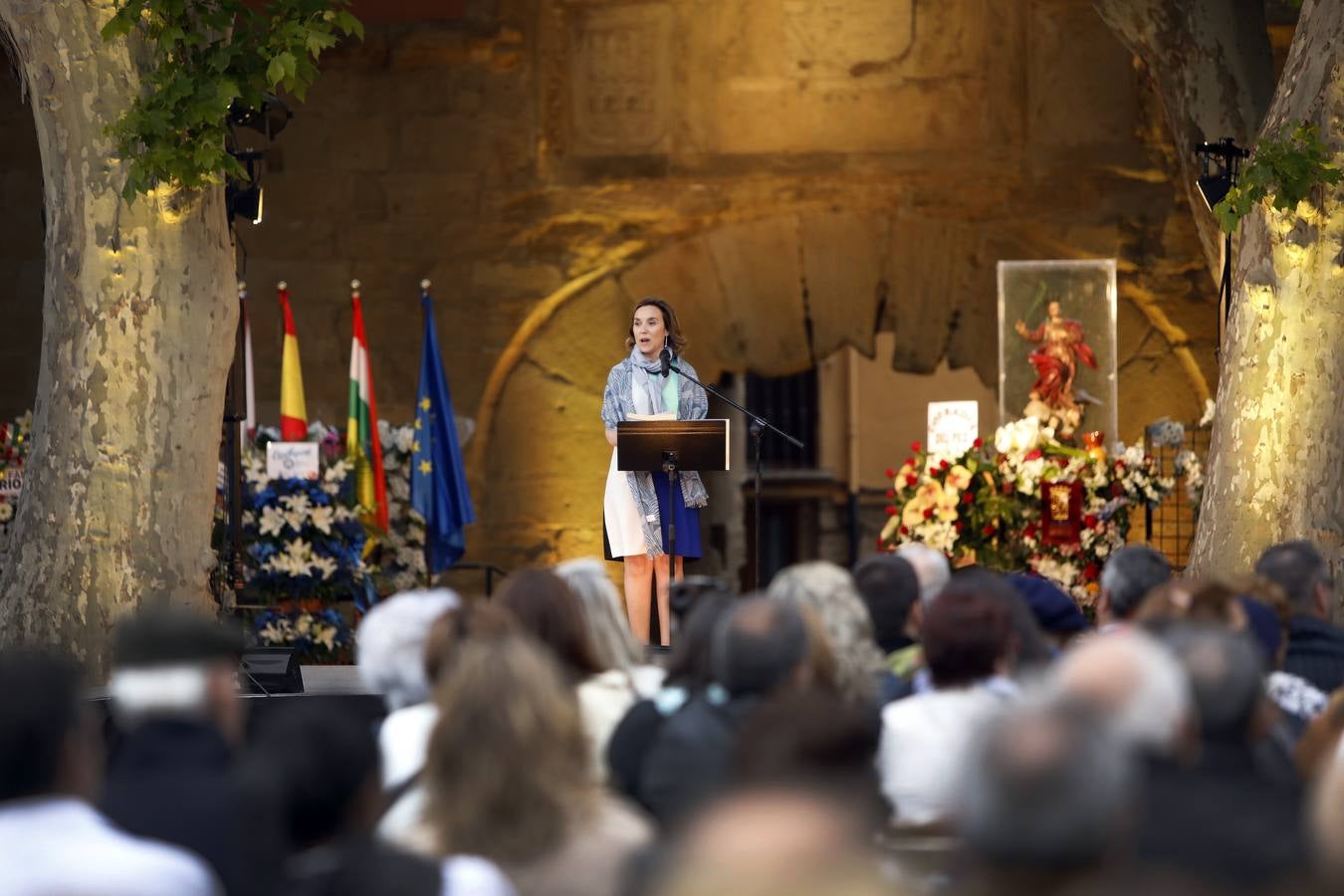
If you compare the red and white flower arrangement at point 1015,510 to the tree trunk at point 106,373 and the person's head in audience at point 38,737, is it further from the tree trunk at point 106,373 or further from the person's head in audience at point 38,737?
the person's head in audience at point 38,737

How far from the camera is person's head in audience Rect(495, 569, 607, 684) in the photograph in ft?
13.1

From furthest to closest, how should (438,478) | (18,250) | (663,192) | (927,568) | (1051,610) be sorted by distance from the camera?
(18,250), (663,192), (438,478), (927,568), (1051,610)

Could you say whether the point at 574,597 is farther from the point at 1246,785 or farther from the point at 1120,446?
the point at 1120,446

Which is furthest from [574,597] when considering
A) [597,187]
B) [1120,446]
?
[597,187]

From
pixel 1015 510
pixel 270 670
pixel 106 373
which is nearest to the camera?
pixel 270 670

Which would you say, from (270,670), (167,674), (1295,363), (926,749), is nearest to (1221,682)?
(926,749)

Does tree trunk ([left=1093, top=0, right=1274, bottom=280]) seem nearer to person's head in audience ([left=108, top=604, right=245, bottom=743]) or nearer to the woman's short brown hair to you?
the woman's short brown hair

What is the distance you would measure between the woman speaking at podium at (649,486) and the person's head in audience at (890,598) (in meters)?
3.06

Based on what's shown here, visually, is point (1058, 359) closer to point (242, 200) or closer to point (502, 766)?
point (242, 200)

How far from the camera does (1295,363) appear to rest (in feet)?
25.1

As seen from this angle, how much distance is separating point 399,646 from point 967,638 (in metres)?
1.18

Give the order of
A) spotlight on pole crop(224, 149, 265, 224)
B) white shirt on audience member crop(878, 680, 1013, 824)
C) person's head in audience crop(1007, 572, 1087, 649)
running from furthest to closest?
spotlight on pole crop(224, 149, 265, 224) → person's head in audience crop(1007, 572, 1087, 649) → white shirt on audience member crop(878, 680, 1013, 824)

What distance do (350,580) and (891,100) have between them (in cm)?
450

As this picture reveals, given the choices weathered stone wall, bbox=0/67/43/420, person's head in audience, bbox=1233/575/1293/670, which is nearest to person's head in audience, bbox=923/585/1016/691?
person's head in audience, bbox=1233/575/1293/670
